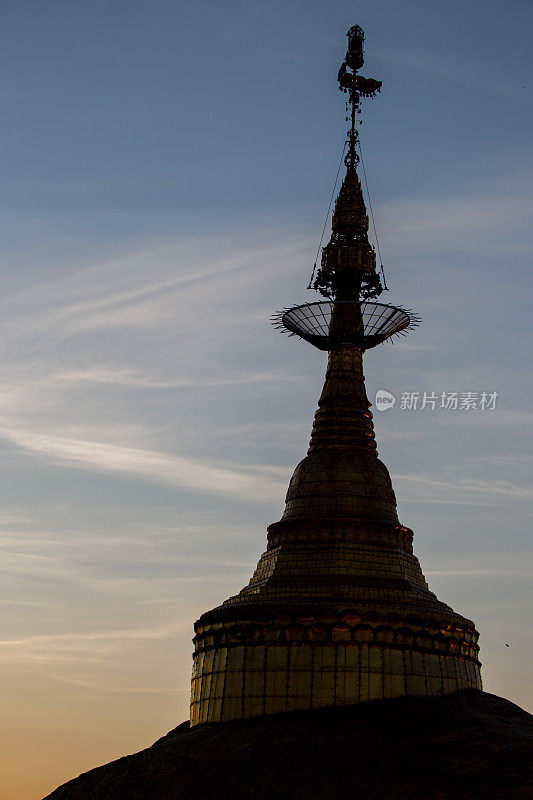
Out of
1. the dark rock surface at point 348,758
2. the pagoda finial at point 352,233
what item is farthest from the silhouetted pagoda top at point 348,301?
the dark rock surface at point 348,758

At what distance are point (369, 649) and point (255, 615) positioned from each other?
4717mm

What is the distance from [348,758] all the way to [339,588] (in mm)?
8537

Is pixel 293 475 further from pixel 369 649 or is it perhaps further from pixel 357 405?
pixel 369 649

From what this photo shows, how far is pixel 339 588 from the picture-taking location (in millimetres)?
49875

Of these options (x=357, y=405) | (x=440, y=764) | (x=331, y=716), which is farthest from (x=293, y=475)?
(x=440, y=764)

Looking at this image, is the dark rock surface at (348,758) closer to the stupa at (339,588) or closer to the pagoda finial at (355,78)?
the stupa at (339,588)

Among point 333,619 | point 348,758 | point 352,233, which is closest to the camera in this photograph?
point 348,758

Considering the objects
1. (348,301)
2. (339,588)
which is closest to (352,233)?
(348,301)

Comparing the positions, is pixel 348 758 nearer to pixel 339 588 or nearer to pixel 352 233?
pixel 339 588

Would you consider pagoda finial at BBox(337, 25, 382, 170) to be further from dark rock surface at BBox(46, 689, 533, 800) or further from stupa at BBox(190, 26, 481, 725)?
dark rock surface at BBox(46, 689, 533, 800)

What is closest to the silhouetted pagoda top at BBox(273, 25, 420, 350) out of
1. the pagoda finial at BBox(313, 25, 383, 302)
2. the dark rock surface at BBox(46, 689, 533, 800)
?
the pagoda finial at BBox(313, 25, 383, 302)

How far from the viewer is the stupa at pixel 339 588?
48375 millimetres

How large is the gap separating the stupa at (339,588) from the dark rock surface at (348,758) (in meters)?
1.11

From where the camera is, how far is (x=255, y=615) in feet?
163
